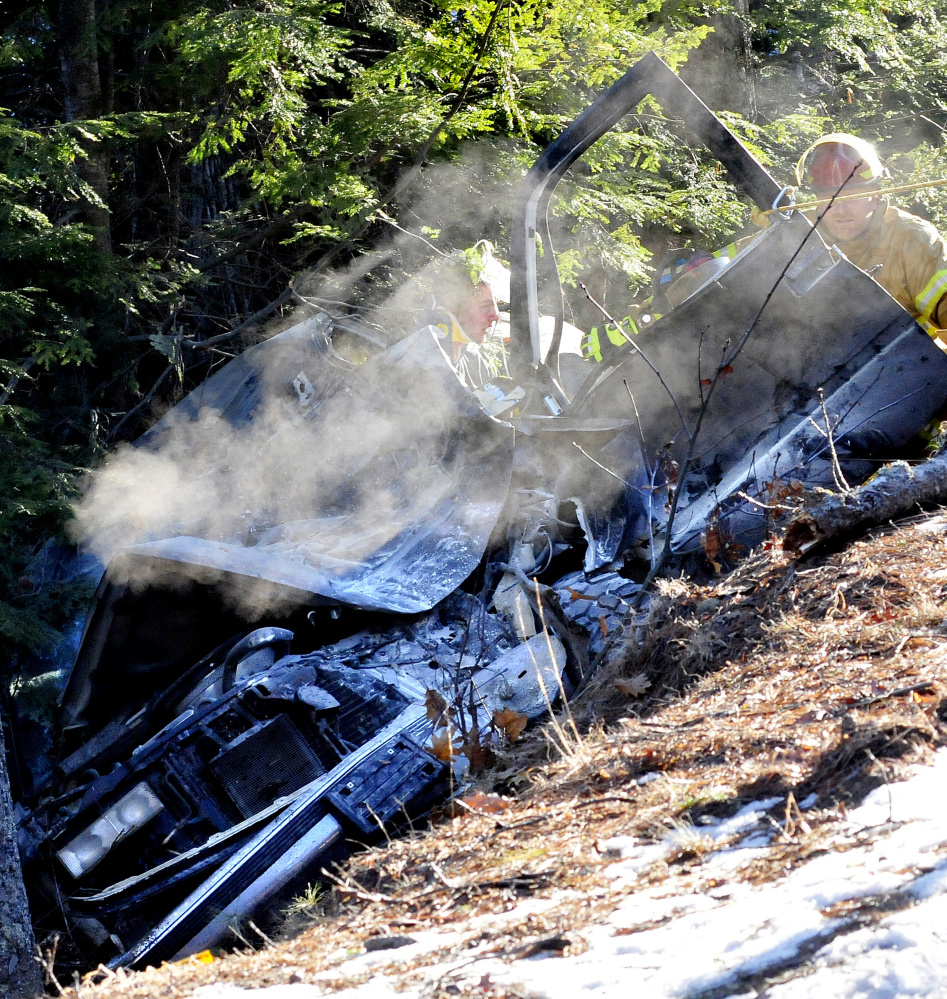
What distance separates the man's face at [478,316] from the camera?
7027mm

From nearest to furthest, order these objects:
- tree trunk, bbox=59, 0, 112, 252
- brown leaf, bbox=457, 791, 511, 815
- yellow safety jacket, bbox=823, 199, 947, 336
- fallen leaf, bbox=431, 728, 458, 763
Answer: brown leaf, bbox=457, 791, 511, 815 → fallen leaf, bbox=431, 728, 458, 763 → yellow safety jacket, bbox=823, 199, 947, 336 → tree trunk, bbox=59, 0, 112, 252

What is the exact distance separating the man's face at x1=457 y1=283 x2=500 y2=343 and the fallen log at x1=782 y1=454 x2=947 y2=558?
12.1ft

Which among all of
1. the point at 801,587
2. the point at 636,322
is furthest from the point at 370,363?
the point at 801,587

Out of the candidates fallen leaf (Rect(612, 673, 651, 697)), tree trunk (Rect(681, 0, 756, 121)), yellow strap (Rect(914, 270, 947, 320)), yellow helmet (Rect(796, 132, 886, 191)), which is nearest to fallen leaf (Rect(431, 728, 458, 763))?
fallen leaf (Rect(612, 673, 651, 697))

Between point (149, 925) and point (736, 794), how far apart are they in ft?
8.39

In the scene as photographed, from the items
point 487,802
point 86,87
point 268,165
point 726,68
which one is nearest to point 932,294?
point 487,802

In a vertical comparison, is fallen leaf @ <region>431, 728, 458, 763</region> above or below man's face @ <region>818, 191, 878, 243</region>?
below

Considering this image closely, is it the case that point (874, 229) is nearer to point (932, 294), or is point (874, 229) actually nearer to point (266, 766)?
point (932, 294)

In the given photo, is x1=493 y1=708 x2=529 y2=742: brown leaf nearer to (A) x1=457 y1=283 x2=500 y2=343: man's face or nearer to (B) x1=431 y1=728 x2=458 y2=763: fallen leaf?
(B) x1=431 y1=728 x2=458 y2=763: fallen leaf

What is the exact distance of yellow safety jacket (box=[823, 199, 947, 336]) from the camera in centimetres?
498

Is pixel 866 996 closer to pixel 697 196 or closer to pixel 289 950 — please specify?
pixel 289 950

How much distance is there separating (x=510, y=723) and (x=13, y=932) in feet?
6.34

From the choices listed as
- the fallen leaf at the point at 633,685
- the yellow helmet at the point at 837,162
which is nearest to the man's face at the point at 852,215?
the yellow helmet at the point at 837,162

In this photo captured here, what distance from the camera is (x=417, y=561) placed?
4977mm
